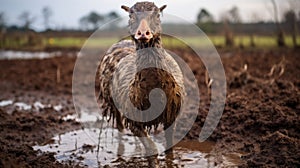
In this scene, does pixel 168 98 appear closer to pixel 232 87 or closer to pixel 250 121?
pixel 250 121

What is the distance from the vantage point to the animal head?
17.2 ft

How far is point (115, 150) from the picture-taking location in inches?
282

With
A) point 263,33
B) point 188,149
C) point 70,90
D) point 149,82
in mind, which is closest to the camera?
point 149,82

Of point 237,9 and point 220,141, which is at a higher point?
point 237,9

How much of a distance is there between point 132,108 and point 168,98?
0.59 metres

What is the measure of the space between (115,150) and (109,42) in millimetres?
30305

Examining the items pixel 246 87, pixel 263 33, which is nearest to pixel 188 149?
pixel 246 87

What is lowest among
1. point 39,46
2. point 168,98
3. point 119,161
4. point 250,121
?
point 119,161

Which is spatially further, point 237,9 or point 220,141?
point 237,9

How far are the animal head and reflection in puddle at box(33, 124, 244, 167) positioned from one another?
2151 millimetres

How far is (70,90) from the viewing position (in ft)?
42.2

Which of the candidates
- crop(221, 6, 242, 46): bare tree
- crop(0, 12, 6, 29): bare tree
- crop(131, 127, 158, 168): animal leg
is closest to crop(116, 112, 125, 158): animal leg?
crop(131, 127, 158, 168): animal leg

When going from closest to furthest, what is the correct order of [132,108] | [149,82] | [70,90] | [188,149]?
[149,82]
[132,108]
[188,149]
[70,90]

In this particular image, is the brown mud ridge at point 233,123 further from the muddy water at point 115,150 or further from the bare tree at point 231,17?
the bare tree at point 231,17
